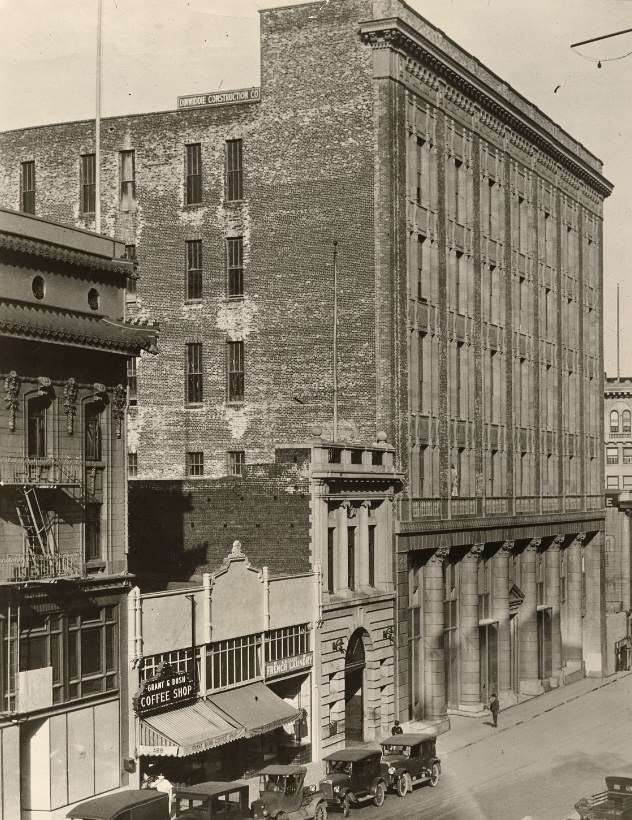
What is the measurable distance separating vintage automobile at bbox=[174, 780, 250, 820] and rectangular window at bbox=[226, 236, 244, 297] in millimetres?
27048

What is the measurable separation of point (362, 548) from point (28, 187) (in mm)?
23545

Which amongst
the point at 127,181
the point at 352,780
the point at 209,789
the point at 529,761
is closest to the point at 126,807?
the point at 209,789

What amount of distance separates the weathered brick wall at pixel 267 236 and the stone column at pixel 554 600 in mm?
21492

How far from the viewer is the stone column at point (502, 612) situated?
62156 millimetres

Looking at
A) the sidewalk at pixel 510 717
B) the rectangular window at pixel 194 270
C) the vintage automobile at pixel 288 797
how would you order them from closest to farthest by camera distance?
the vintage automobile at pixel 288 797, the sidewalk at pixel 510 717, the rectangular window at pixel 194 270

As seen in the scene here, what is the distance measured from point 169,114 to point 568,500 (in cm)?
3182

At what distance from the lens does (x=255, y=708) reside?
4006cm

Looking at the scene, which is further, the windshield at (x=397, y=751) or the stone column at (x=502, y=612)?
the stone column at (x=502, y=612)

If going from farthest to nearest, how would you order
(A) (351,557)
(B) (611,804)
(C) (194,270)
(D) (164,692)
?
(C) (194,270)
(A) (351,557)
(D) (164,692)
(B) (611,804)

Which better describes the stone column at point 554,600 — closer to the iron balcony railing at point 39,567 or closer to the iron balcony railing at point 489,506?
the iron balcony railing at point 489,506

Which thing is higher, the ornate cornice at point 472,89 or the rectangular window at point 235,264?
the ornate cornice at point 472,89

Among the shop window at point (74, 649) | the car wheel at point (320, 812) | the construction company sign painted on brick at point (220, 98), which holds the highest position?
the construction company sign painted on brick at point (220, 98)

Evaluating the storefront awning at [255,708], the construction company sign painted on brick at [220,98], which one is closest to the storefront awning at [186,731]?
the storefront awning at [255,708]

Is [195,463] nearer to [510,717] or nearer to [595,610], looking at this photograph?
[510,717]
